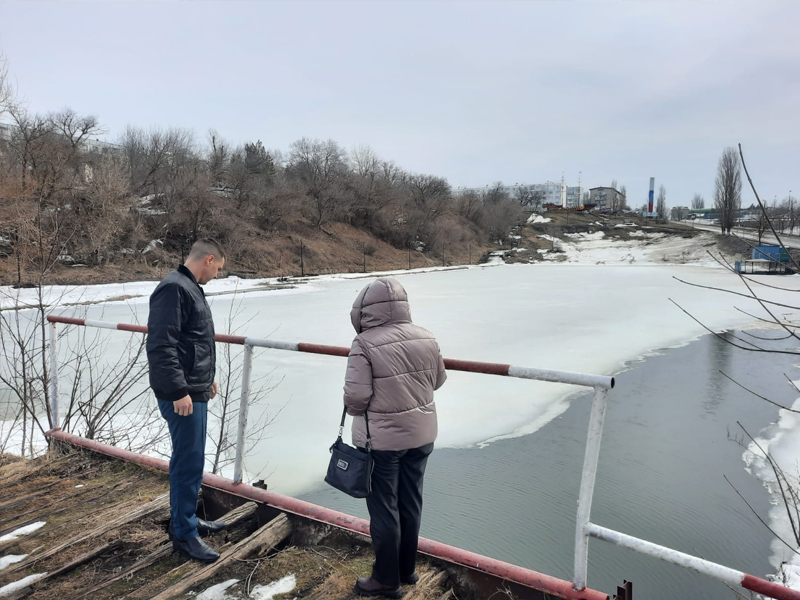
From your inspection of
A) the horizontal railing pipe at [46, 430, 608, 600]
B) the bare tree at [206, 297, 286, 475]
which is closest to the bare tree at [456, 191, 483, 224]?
the bare tree at [206, 297, 286, 475]

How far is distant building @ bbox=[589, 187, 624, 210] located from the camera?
11762cm

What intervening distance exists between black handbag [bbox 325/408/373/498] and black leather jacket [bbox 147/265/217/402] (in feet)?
2.70

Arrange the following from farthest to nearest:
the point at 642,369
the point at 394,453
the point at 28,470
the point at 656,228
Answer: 1. the point at 656,228
2. the point at 642,369
3. the point at 28,470
4. the point at 394,453

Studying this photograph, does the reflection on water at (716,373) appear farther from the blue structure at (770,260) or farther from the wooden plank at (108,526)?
the wooden plank at (108,526)

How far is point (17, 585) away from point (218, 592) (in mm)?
913

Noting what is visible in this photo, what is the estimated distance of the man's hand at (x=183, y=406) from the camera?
97.8 inches

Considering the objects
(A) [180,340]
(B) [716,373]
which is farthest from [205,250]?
(B) [716,373]

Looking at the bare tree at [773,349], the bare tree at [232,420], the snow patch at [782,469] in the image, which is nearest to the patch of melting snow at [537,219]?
the bare tree at [773,349]

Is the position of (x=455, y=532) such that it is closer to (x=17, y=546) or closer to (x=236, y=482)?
(x=236, y=482)

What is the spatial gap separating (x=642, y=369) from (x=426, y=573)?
972cm

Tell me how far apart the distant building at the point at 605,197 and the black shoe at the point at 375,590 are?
123719 millimetres

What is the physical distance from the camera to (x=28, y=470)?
363cm

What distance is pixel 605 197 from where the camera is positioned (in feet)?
410

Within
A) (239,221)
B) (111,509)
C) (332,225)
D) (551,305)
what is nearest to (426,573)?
(111,509)
